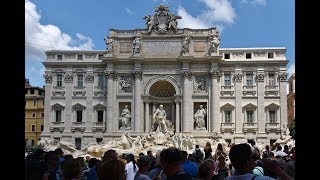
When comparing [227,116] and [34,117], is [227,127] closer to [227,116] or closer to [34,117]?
[227,116]

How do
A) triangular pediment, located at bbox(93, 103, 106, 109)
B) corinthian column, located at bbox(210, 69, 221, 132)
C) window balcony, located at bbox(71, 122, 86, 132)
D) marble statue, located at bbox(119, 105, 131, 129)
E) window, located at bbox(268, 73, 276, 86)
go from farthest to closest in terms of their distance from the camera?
triangular pediment, located at bbox(93, 103, 106, 109)
window balcony, located at bbox(71, 122, 86, 132)
window, located at bbox(268, 73, 276, 86)
marble statue, located at bbox(119, 105, 131, 129)
corinthian column, located at bbox(210, 69, 221, 132)

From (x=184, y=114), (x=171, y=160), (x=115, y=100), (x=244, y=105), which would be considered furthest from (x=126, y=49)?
(x=171, y=160)

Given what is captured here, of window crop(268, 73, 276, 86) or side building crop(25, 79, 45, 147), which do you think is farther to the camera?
side building crop(25, 79, 45, 147)

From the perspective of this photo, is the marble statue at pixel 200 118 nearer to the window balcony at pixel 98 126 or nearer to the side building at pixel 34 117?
the window balcony at pixel 98 126

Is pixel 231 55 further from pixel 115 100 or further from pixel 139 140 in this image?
pixel 139 140

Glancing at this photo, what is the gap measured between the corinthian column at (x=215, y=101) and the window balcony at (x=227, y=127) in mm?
785

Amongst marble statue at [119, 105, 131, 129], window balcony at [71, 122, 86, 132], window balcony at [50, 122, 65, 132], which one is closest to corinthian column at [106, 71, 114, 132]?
marble statue at [119, 105, 131, 129]

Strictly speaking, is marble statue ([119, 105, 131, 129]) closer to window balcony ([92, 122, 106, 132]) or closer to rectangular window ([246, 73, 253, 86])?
window balcony ([92, 122, 106, 132])

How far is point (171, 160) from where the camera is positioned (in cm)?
530

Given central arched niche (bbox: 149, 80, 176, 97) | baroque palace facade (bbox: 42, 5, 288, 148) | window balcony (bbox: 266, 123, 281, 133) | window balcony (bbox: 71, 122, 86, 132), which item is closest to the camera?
window balcony (bbox: 266, 123, 281, 133)

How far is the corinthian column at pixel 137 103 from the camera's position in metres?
47.9

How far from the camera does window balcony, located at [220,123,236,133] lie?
1908 inches

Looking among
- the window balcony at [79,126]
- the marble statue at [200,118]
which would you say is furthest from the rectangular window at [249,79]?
the window balcony at [79,126]

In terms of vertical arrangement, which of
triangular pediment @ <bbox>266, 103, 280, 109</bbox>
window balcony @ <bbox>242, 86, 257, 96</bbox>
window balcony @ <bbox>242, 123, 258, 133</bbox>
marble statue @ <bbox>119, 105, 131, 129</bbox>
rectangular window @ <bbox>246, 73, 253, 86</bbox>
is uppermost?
rectangular window @ <bbox>246, 73, 253, 86</bbox>
